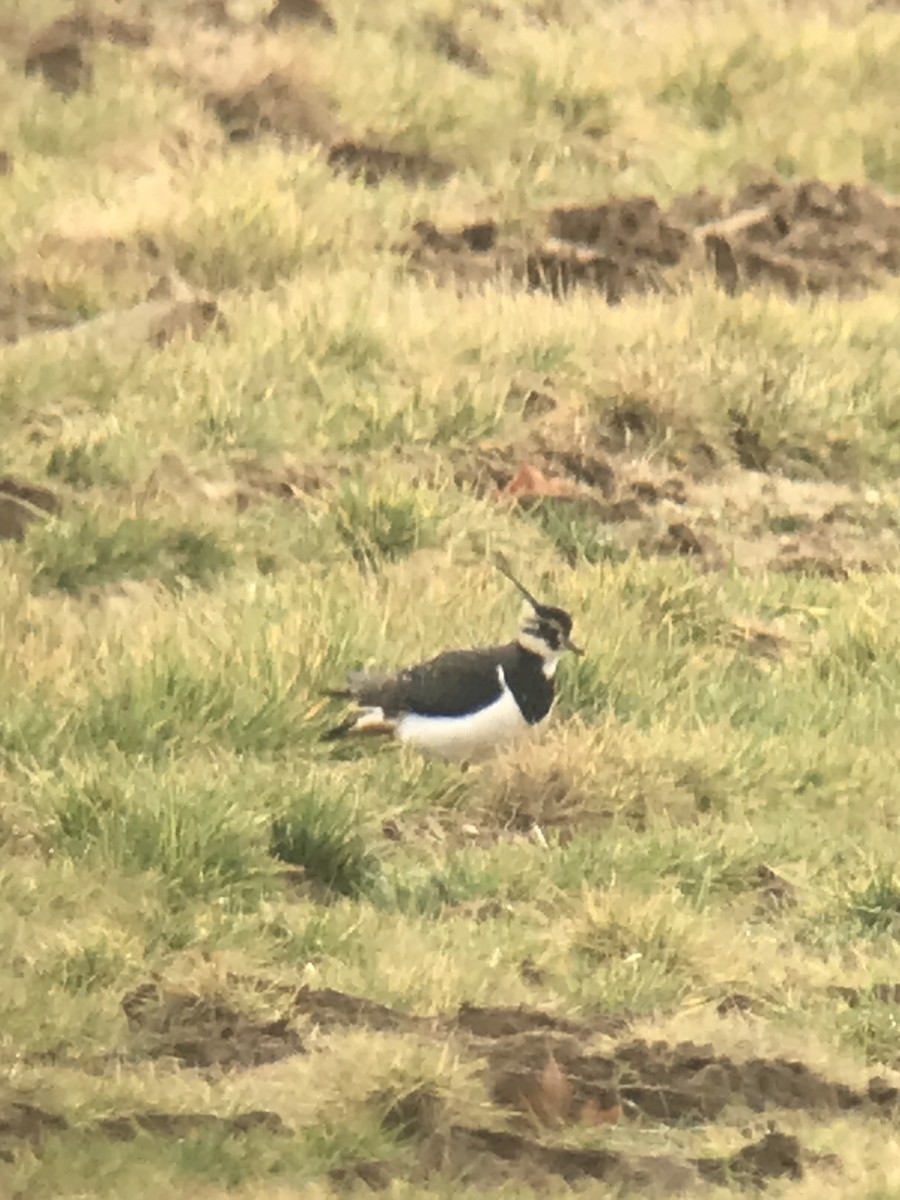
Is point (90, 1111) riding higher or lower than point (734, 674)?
higher

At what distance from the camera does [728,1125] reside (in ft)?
13.9

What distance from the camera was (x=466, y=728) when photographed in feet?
18.6

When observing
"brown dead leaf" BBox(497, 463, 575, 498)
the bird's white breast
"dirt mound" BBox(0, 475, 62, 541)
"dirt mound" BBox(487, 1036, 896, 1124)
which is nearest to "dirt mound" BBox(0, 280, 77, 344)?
"dirt mound" BBox(0, 475, 62, 541)

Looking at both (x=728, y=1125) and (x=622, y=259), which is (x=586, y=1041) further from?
(x=622, y=259)

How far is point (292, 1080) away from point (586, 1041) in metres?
0.63

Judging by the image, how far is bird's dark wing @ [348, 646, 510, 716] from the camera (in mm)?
5684

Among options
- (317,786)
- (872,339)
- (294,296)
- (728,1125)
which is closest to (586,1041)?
(728,1125)

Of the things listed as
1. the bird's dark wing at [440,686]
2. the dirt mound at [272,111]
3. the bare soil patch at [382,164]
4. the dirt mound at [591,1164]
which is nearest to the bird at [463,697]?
the bird's dark wing at [440,686]

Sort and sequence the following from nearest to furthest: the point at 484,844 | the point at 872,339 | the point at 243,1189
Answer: the point at 243,1189
the point at 484,844
the point at 872,339

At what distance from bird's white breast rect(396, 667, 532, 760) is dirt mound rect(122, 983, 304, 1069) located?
1324 mm

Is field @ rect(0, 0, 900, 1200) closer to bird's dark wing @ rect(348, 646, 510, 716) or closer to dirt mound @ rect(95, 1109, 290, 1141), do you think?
dirt mound @ rect(95, 1109, 290, 1141)

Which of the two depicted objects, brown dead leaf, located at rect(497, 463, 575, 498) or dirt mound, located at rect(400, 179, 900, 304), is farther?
dirt mound, located at rect(400, 179, 900, 304)

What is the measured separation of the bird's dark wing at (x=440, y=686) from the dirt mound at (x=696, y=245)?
3.69m

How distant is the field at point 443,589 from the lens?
4.26m
